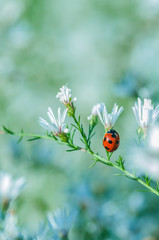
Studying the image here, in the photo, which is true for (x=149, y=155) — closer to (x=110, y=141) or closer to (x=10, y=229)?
(x=110, y=141)

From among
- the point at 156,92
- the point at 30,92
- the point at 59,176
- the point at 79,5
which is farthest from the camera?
the point at 79,5

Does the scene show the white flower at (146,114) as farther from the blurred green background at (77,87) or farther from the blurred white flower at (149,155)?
the blurred green background at (77,87)

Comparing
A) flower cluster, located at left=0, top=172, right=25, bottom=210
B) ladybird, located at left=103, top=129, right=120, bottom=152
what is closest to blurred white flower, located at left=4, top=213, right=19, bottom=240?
flower cluster, located at left=0, top=172, right=25, bottom=210

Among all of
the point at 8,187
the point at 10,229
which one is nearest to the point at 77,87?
the point at 8,187

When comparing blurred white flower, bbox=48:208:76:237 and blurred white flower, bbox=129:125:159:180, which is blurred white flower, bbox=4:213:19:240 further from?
blurred white flower, bbox=129:125:159:180

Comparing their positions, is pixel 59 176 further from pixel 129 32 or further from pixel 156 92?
pixel 129 32

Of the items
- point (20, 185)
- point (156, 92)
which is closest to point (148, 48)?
point (156, 92)
